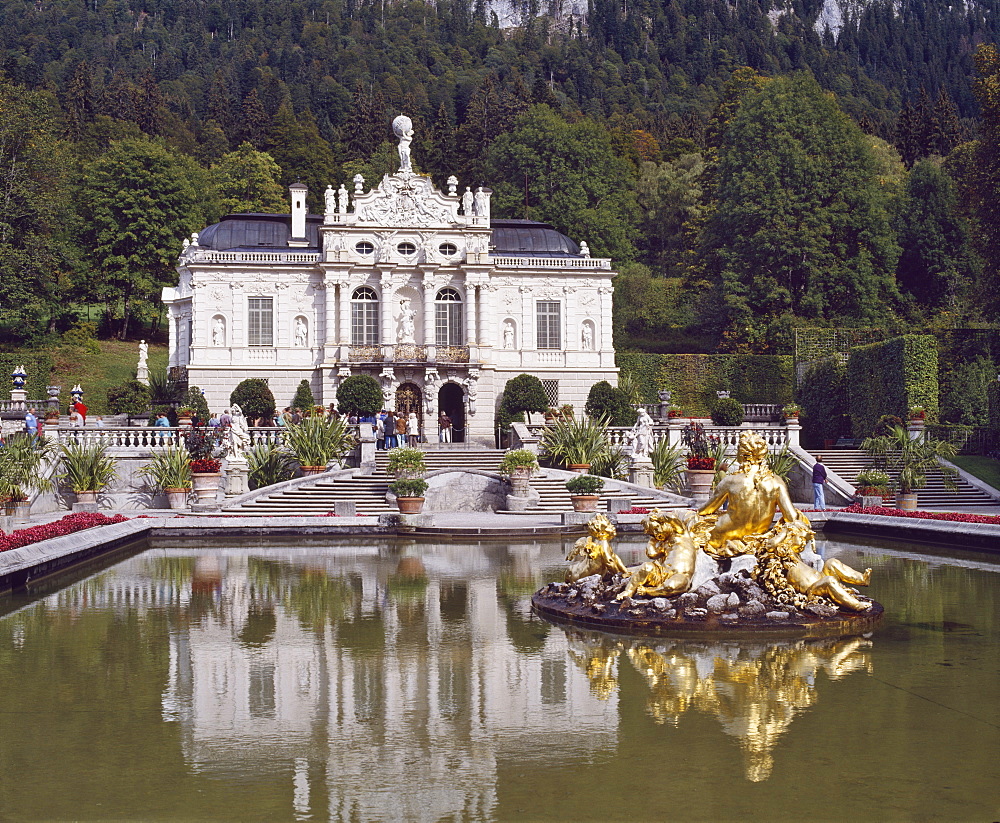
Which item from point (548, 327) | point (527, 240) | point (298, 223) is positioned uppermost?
point (298, 223)

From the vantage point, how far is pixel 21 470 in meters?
26.4

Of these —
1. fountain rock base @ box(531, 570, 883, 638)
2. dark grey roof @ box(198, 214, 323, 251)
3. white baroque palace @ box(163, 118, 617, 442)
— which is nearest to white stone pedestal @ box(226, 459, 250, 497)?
white baroque palace @ box(163, 118, 617, 442)

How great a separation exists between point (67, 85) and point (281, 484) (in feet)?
242

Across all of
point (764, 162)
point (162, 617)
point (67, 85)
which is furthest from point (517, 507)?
point (67, 85)

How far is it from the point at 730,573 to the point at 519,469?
14476 mm

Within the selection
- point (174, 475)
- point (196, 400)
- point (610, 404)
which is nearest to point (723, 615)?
point (174, 475)

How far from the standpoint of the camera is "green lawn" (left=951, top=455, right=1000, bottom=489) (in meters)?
31.3

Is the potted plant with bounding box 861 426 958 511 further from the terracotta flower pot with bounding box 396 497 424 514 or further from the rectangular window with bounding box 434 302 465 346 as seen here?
the rectangular window with bounding box 434 302 465 346

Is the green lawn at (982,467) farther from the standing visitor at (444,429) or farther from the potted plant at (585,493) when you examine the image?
the standing visitor at (444,429)

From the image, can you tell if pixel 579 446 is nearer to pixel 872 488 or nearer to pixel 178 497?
pixel 872 488

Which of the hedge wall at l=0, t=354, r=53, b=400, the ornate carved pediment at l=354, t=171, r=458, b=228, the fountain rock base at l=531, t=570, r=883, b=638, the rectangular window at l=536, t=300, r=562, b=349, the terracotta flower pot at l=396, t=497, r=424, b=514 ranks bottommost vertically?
the fountain rock base at l=531, t=570, r=883, b=638

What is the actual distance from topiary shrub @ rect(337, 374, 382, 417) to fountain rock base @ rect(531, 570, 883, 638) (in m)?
28.1

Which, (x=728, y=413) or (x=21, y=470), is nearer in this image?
(x=21, y=470)

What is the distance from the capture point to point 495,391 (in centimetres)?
4403
